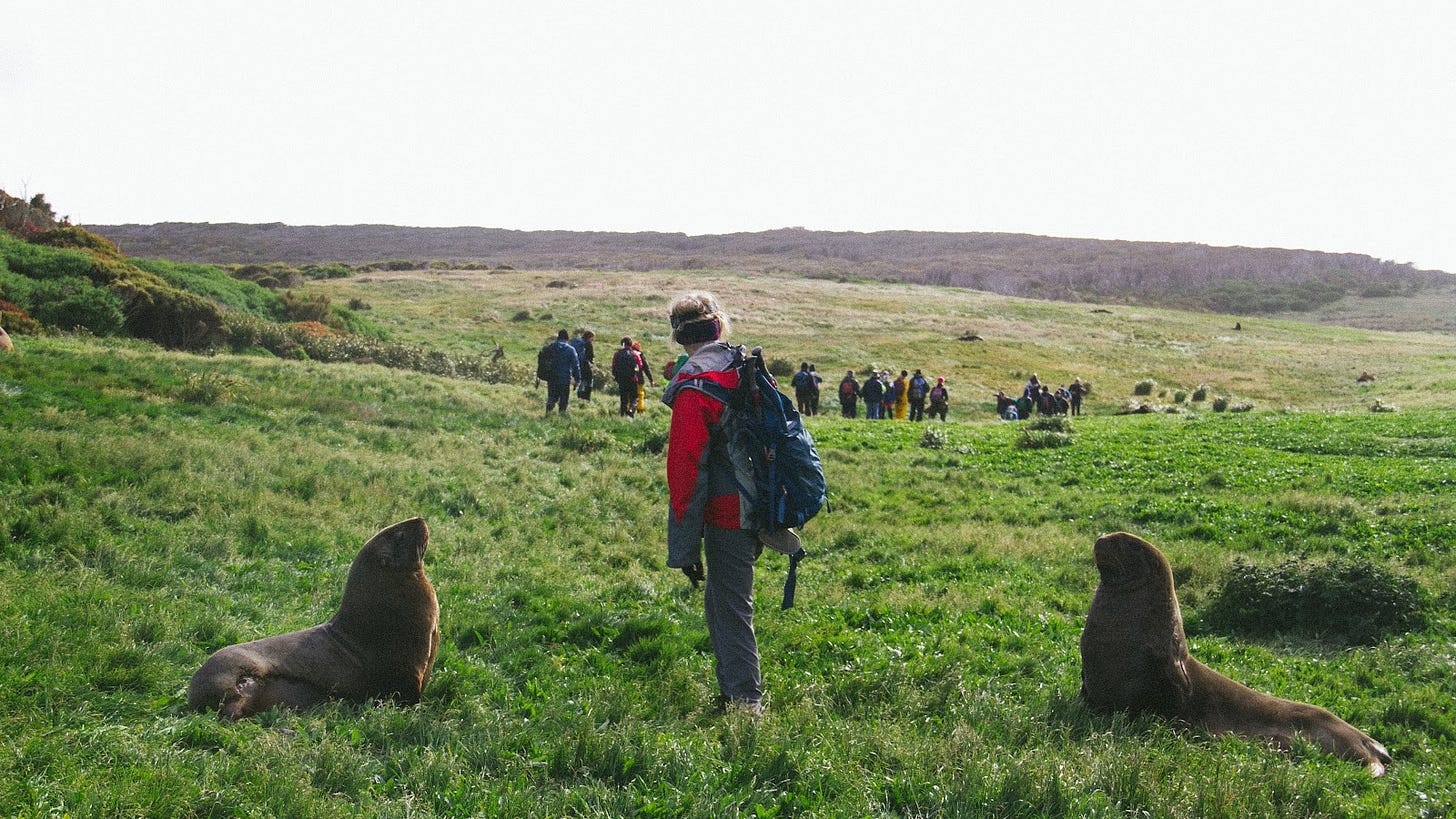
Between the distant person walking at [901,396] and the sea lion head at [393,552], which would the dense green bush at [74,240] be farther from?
the sea lion head at [393,552]

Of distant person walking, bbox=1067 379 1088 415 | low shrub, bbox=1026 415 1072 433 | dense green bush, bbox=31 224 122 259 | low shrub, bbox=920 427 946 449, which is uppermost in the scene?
dense green bush, bbox=31 224 122 259

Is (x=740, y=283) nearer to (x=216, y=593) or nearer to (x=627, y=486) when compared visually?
(x=627, y=486)

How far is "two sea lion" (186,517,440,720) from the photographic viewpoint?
4762 millimetres

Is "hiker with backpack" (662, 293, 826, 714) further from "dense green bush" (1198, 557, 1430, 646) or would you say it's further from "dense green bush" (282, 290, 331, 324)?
"dense green bush" (282, 290, 331, 324)

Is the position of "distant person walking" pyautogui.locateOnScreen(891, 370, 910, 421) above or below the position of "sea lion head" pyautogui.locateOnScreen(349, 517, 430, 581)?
below

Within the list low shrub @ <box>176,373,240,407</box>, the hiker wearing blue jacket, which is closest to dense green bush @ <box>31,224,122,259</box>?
low shrub @ <box>176,373,240,407</box>

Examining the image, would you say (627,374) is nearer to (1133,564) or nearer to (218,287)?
(1133,564)

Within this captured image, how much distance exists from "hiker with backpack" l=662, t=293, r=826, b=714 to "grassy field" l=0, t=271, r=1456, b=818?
53 cm

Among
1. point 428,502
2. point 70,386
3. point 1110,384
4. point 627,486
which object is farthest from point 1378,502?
point 1110,384

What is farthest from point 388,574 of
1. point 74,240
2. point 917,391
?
point 74,240

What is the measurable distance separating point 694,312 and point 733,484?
1174mm

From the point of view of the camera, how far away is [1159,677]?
17.7 ft

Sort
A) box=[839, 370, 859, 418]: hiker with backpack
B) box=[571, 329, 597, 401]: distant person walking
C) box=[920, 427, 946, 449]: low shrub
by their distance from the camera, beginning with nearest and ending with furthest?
1. box=[920, 427, 946, 449]: low shrub
2. box=[571, 329, 597, 401]: distant person walking
3. box=[839, 370, 859, 418]: hiker with backpack

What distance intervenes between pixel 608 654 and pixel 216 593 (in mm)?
3260
